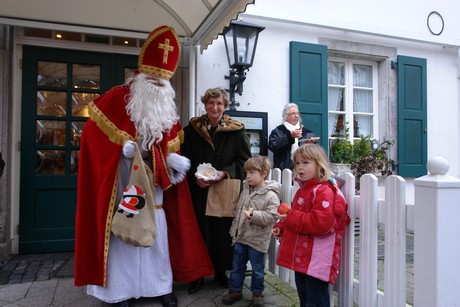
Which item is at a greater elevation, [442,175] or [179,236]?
[442,175]

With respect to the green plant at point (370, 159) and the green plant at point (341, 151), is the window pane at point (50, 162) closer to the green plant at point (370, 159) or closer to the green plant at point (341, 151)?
the green plant at point (341, 151)

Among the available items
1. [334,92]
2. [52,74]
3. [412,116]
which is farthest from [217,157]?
[412,116]

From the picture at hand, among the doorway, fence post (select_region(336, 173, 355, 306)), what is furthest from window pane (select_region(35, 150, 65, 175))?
fence post (select_region(336, 173, 355, 306))

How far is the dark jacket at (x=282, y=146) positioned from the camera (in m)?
4.56

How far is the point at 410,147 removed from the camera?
5.86 metres

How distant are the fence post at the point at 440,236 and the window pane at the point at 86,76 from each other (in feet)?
12.0

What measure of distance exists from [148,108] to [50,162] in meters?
2.07

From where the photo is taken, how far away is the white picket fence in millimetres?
1866

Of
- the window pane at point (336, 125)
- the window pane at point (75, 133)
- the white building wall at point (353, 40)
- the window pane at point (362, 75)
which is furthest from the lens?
the window pane at point (362, 75)

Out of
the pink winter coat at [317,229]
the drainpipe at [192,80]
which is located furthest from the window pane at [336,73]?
the pink winter coat at [317,229]

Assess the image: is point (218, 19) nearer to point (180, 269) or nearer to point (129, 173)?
point (129, 173)

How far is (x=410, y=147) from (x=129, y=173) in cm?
471

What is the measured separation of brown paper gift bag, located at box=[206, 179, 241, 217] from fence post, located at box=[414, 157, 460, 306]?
1422mm

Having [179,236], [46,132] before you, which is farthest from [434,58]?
[46,132]
